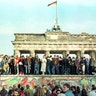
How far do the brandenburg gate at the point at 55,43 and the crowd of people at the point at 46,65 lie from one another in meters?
51.5

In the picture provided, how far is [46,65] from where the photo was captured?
3797 cm

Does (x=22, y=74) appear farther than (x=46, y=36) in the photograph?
No

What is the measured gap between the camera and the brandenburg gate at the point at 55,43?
3565 inches

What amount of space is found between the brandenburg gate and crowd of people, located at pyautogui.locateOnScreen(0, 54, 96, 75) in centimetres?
5154

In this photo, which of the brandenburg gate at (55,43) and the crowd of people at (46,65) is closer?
the crowd of people at (46,65)

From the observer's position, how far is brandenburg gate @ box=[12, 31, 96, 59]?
90562mm

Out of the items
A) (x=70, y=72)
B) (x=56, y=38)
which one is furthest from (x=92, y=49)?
(x=70, y=72)

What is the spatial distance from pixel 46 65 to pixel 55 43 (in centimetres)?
5302

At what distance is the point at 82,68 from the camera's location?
3856cm

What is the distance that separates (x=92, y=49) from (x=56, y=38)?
6492 mm

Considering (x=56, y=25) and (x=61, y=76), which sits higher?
(x=56, y=25)

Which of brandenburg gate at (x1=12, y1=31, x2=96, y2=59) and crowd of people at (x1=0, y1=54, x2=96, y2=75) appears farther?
brandenburg gate at (x1=12, y1=31, x2=96, y2=59)

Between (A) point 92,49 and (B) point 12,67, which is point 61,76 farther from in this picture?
(A) point 92,49

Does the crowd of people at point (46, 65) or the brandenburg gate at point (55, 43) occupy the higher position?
the brandenburg gate at point (55, 43)
